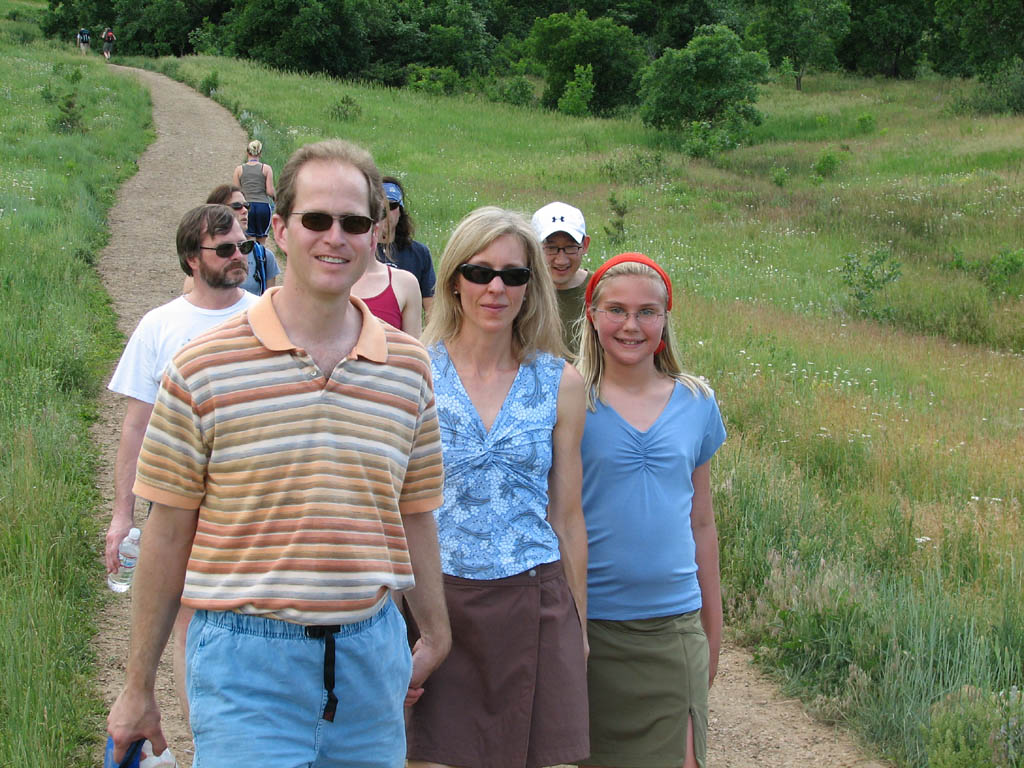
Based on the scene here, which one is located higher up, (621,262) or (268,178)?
(621,262)

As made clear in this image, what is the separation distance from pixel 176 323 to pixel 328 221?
89.3 inches

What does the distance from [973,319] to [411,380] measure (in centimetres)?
1537

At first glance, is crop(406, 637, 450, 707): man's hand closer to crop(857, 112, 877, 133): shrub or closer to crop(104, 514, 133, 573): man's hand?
crop(104, 514, 133, 573): man's hand

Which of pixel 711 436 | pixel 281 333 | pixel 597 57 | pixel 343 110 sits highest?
pixel 597 57

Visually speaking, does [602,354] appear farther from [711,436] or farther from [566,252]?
[566,252]

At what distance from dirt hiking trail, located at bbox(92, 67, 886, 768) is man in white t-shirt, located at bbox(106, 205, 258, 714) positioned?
2.59ft

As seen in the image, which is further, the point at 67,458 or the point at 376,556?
the point at 67,458

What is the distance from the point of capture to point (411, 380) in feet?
8.11

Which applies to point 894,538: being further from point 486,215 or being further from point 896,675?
point 486,215

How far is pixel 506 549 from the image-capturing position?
2.94 meters

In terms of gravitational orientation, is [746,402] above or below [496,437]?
below

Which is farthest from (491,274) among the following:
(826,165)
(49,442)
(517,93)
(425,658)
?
(517,93)

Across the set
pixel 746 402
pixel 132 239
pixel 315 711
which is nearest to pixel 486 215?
pixel 315 711

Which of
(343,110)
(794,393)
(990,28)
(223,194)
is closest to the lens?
(223,194)
